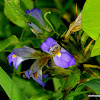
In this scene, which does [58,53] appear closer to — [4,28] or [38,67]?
[38,67]

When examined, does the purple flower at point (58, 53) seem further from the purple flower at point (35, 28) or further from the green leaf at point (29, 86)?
the green leaf at point (29, 86)

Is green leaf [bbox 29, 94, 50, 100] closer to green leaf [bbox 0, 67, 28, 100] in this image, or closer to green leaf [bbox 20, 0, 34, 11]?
green leaf [bbox 0, 67, 28, 100]

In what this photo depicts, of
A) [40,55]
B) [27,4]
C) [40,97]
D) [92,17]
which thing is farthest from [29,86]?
[92,17]

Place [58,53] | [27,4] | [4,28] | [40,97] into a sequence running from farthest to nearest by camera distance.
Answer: [4,28] → [27,4] → [40,97] → [58,53]

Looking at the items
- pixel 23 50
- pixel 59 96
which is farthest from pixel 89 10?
pixel 59 96

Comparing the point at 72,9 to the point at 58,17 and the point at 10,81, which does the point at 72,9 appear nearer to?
Answer: the point at 58,17

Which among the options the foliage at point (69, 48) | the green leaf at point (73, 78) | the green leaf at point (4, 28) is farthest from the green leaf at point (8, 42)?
the green leaf at point (4, 28)

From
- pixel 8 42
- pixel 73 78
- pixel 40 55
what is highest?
pixel 8 42

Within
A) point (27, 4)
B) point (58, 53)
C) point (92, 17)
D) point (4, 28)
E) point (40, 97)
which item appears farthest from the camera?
point (4, 28)
